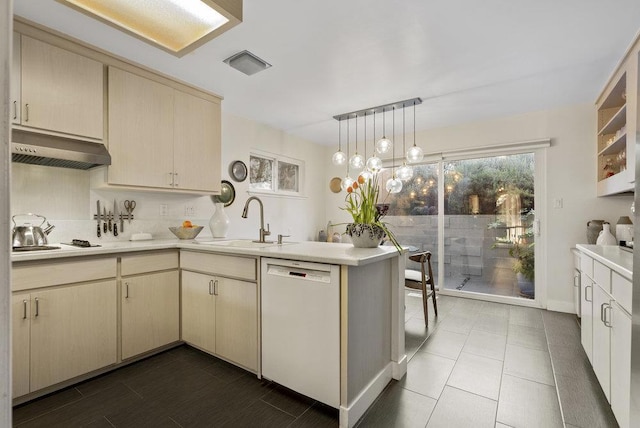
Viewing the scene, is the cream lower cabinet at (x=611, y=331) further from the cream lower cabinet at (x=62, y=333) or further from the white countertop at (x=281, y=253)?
the cream lower cabinet at (x=62, y=333)

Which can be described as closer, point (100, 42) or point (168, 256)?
point (100, 42)

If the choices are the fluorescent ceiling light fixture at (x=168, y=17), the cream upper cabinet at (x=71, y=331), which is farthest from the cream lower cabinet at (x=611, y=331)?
the cream upper cabinet at (x=71, y=331)

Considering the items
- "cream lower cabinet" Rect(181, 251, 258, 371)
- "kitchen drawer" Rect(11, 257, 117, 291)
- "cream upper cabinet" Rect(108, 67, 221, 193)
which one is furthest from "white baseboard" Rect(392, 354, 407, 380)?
"cream upper cabinet" Rect(108, 67, 221, 193)

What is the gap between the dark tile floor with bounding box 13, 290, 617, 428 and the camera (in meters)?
1.67

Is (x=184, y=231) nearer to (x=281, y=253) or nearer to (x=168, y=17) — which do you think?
(x=281, y=253)

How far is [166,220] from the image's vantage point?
315cm

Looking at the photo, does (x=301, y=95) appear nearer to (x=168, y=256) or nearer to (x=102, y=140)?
(x=102, y=140)

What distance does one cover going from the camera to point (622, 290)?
145 cm

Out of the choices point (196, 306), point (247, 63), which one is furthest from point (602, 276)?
point (247, 63)

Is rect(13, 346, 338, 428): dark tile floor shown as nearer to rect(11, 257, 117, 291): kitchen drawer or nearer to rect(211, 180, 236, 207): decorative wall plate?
rect(11, 257, 117, 291): kitchen drawer

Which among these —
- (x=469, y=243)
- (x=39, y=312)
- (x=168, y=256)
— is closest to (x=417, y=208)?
(x=469, y=243)

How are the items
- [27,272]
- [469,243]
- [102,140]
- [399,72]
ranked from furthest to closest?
1. [469,243]
2. [399,72]
3. [102,140]
4. [27,272]

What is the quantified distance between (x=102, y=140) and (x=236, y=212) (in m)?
1.71

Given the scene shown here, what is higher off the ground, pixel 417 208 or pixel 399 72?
pixel 399 72
